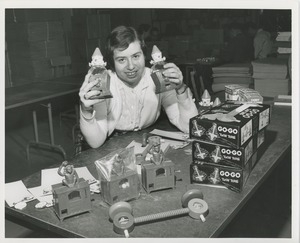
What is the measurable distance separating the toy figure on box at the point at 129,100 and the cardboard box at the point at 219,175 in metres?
0.46

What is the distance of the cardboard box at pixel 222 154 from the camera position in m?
1.08

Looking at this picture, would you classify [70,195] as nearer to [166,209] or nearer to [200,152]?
[166,209]


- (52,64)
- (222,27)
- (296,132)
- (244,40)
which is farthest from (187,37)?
(296,132)

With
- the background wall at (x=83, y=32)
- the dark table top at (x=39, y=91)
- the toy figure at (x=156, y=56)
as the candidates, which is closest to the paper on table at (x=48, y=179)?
the toy figure at (x=156, y=56)

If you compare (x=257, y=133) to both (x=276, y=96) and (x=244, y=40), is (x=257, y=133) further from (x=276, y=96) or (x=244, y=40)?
(x=244, y=40)

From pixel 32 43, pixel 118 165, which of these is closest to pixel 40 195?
pixel 118 165

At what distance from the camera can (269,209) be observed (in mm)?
2186

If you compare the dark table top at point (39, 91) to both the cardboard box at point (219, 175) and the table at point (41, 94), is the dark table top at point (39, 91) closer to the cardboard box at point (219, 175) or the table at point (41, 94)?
the table at point (41, 94)

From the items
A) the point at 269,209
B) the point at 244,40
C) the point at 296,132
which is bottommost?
the point at 269,209

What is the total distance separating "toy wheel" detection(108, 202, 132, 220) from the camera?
0.96 meters

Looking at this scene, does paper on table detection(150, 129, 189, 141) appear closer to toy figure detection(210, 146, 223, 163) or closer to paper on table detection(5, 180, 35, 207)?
toy figure detection(210, 146, 223, 163)

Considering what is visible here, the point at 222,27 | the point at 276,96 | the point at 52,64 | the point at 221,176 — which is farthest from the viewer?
the point at 222,27

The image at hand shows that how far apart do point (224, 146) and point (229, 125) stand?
2.7 inches

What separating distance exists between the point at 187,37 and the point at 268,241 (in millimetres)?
5132
